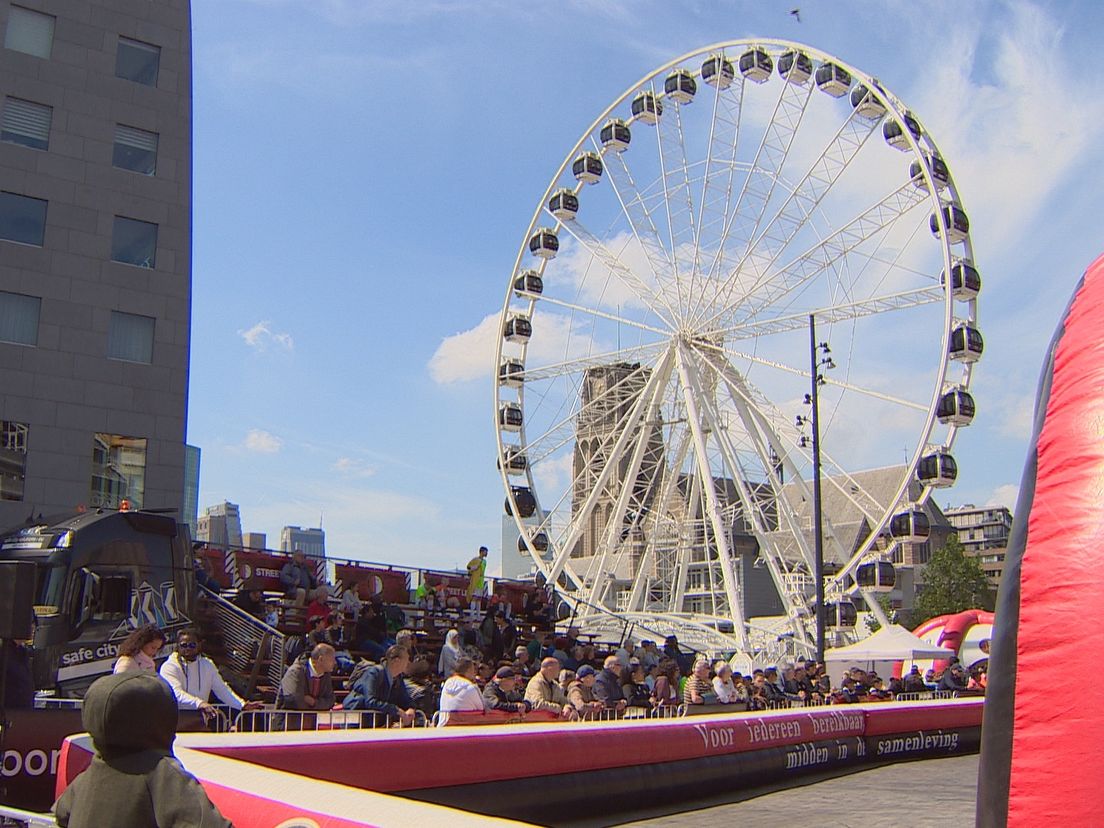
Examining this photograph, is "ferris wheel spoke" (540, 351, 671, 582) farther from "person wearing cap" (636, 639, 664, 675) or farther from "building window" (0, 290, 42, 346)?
"building window" (0, 290, 42, 346)

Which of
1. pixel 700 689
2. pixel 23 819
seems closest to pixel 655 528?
pixel 700 689

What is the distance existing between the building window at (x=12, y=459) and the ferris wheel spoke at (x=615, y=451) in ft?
55.8

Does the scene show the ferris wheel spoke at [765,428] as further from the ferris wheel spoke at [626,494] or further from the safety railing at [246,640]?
the safety railing at [246,640]

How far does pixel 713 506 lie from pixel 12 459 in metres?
18.6

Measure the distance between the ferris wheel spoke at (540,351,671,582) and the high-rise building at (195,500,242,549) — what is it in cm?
4180

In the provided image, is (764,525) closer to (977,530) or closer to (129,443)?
(129,443)

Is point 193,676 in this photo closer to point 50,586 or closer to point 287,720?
point 287,720

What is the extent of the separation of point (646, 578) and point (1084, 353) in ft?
118

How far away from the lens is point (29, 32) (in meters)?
26.3

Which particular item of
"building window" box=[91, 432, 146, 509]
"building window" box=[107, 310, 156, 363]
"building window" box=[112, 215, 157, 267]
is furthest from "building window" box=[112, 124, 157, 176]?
"building window" box=[91, 432, 146, 509]

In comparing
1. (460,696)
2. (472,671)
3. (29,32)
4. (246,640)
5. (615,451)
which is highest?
(29,32)

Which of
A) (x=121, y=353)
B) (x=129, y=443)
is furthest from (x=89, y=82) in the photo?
(x=129, y=443)

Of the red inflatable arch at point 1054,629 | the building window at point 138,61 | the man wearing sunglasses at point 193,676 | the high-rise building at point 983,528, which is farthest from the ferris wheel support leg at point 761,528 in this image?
the high-rise building at point 983,528

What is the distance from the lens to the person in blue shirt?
1008 cm
